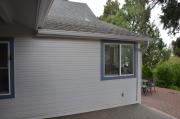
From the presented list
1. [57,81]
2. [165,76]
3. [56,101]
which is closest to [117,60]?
[57,81]

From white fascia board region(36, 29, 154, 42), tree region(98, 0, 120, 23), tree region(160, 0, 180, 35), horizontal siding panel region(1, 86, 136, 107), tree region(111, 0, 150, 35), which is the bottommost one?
horizontal siding panel region(1, 86, 136, 107)

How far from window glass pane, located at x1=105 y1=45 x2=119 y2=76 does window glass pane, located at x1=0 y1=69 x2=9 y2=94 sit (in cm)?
318

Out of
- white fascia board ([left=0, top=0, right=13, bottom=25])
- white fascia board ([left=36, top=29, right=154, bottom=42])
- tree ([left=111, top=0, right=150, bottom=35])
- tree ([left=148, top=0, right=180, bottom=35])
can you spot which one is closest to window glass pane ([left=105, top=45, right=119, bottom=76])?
white fascia board ([left=36, top=29, right=154, bottom=42])

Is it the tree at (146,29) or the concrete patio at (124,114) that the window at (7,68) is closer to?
the concrete patio at (124,114)

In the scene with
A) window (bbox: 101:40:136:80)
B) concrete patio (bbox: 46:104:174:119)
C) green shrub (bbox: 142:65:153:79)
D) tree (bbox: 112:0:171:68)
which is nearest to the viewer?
concrete patio (bbox: 46:104:174:119)

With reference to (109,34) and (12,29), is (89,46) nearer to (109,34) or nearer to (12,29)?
(109,34)

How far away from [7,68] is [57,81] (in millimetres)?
1421

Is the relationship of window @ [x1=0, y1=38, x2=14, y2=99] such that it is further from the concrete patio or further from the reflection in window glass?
the concrete patio

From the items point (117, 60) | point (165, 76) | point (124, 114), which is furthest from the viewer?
point (165, 76)

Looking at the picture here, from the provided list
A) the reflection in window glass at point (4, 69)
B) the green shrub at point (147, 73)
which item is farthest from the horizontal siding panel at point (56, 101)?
the green shrub at point (147, 73)

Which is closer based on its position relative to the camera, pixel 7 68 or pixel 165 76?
pixel 7 68

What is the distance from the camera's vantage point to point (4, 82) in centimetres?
353

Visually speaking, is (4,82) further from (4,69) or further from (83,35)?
(83,35)

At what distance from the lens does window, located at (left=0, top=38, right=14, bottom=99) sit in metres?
3.50
